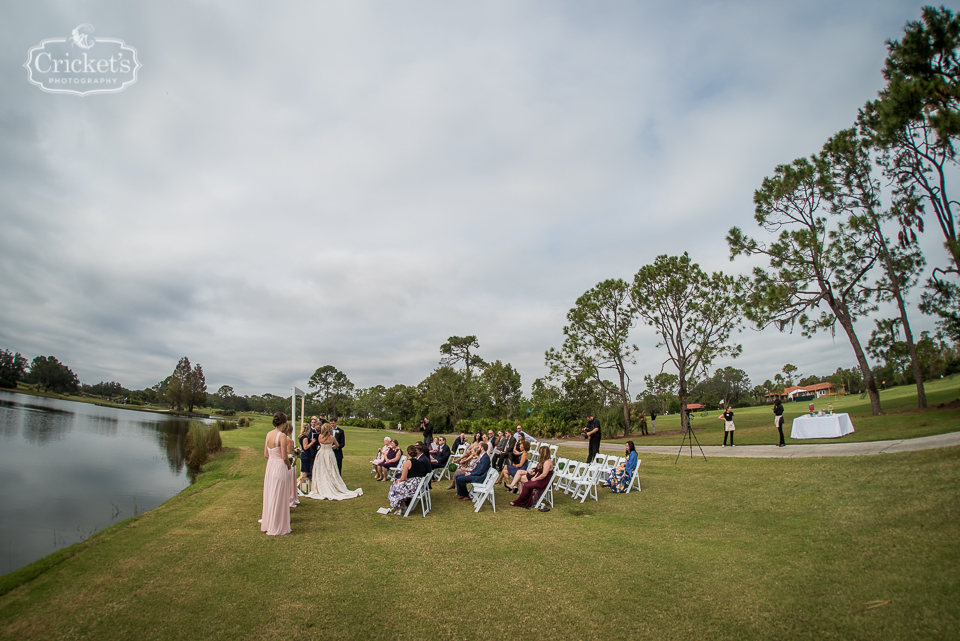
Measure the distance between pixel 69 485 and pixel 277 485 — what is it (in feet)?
38.3

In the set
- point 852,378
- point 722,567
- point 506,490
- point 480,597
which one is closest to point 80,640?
point 480,597

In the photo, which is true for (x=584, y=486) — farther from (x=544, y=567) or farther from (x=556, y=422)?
(x=556, y=422)

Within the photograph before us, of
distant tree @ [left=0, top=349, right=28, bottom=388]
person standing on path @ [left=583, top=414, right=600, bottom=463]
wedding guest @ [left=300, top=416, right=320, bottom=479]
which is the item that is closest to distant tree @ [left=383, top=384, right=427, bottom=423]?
person standing on path @ [left=583, top=414, right=600, bottom=463]

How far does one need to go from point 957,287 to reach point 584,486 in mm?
20804

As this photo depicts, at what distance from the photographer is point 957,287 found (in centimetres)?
1919

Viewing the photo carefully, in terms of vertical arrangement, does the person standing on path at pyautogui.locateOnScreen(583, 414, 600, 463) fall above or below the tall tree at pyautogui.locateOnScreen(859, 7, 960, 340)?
below

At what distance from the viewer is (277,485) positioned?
7.07 m

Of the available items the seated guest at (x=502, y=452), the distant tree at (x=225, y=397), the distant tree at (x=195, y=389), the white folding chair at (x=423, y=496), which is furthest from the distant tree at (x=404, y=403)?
the distant tree at (x=225, y=397)

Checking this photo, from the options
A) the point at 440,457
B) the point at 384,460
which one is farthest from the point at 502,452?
the point at 384,460

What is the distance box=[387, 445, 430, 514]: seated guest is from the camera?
843 cm

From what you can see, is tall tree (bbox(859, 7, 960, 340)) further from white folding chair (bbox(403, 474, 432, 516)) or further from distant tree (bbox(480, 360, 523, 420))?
distant tree (bbox(480, 360, 523, 420))

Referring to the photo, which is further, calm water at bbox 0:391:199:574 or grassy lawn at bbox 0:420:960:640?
calm water at bbox 0:391:199:574

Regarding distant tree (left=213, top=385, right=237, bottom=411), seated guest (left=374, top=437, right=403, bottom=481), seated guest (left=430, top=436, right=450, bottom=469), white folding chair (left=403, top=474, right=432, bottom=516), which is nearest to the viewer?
white folding chair (left=403, top=474, right=432, bottom=516)

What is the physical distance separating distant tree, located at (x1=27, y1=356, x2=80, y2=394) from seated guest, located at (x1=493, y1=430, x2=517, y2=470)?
112111 mm
